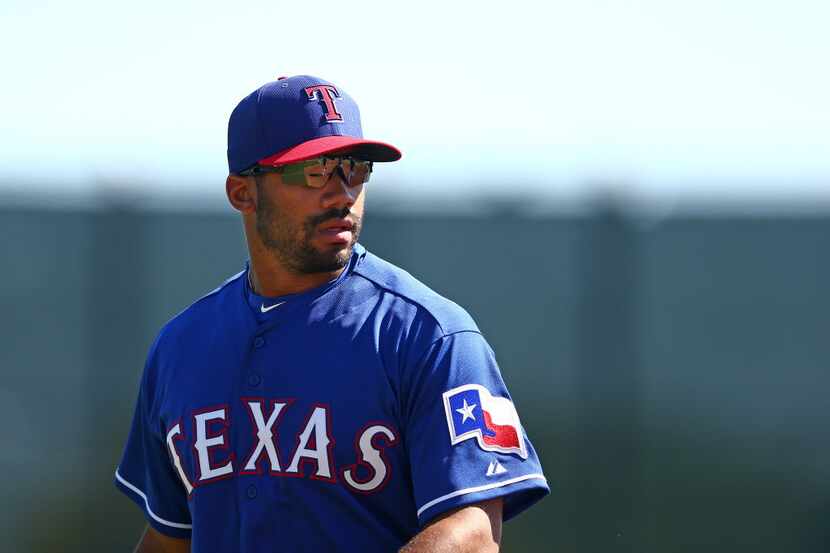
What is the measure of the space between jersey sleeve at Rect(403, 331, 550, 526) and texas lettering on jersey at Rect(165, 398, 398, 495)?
0.26 feet

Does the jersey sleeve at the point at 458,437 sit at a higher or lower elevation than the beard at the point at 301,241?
lower

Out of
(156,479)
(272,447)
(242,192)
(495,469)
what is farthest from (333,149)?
(156,479)

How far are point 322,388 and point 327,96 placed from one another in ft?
2.07

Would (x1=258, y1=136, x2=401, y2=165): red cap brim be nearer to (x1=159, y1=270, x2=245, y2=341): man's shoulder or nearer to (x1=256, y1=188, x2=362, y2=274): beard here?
(x1=256, y1=188, x2=362, y2=274): beard

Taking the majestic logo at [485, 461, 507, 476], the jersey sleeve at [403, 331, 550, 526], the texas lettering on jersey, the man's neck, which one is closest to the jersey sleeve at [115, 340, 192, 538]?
the texas lettering on jersey

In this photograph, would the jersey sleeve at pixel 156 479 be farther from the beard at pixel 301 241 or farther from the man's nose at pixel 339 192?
the man's nose at pixel 339 192

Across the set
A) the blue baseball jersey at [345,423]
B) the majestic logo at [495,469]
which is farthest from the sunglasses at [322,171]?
the majestic logo at [495,469]

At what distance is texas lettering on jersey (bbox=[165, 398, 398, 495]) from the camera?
2.39 m

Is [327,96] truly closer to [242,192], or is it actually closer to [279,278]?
[242,192]

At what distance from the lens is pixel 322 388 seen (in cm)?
244

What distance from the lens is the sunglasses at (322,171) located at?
100 inches

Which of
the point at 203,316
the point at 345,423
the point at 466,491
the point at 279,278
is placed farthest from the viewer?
the point at 203,316

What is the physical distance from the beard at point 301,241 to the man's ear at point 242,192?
0.19 feet

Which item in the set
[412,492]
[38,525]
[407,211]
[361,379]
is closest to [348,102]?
[361,379]
